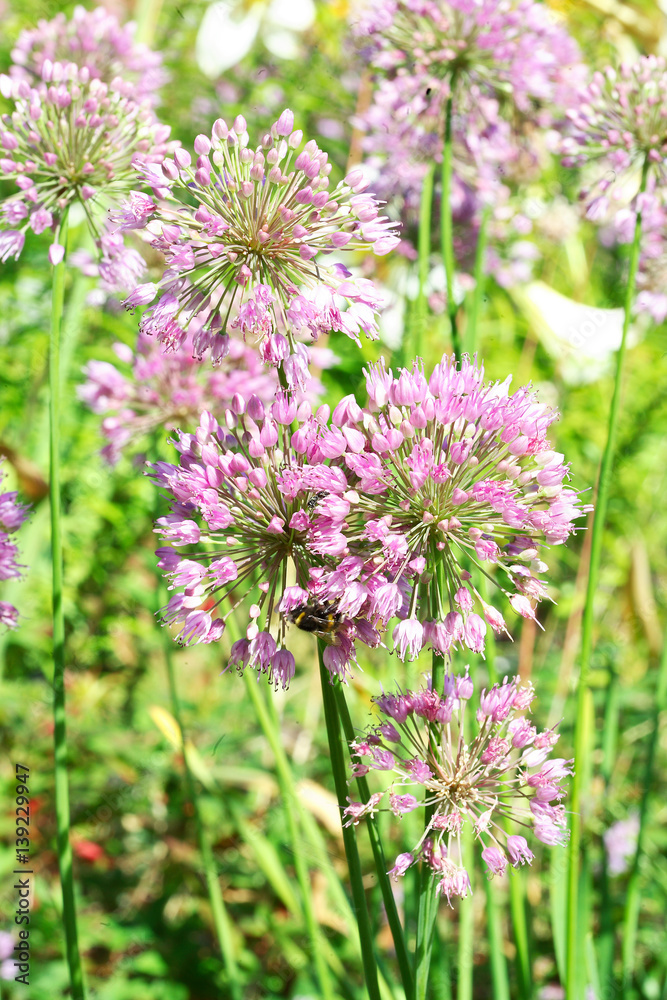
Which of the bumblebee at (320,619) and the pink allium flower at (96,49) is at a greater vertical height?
the pink allium flower at (96,49)

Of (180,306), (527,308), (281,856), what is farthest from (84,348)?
(180,306)

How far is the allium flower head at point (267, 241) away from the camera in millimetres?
1372

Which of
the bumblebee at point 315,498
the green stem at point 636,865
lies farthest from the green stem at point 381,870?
the green stem at point 636,865

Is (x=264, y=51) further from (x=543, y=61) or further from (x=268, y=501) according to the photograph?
(x=268, y=501)

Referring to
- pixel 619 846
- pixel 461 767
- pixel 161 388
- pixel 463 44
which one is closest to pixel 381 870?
pixel 461 767

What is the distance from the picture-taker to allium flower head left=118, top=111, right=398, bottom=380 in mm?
1372

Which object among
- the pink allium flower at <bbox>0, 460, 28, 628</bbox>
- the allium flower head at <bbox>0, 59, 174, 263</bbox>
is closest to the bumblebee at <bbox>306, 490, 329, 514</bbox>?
the pink allium flower at <bbox>0, 460, 28, 628</bbox>

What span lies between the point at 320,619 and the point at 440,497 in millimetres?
289

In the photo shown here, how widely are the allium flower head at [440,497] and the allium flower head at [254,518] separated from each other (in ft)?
0.21

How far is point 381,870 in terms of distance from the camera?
135 cm

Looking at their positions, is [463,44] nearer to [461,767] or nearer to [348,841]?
[461,767]

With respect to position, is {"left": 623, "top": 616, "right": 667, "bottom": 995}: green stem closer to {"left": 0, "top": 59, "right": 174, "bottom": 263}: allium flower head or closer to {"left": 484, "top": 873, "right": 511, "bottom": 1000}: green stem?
{"left": 484, "top": 873, "right": 511, "bottom": 1000}: green stem

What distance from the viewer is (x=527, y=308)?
4355 mm

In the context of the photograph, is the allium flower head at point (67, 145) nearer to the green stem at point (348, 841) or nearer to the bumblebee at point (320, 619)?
the bumblebee at point (320, 619)
